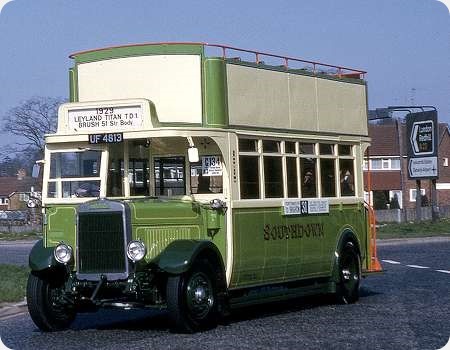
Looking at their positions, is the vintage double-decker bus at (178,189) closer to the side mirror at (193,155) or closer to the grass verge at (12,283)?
the side mirror at (193,155)

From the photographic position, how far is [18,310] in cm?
1750

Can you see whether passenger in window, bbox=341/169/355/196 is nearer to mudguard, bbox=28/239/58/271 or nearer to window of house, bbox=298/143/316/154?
window of house, bbox=298/143/316/154

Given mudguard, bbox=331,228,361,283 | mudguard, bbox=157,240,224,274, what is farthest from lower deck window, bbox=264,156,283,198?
mudguard, bbox=331,228,361,283

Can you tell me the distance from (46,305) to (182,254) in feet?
6.40

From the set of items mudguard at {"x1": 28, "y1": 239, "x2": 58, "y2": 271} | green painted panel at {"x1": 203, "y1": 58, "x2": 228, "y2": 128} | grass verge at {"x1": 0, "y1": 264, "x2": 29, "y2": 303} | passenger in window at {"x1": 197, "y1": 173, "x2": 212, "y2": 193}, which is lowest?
grass verge at {"x1": 0, "y1": 264, "x2": 29, "y2": 303}

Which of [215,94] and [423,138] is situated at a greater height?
[423,138]

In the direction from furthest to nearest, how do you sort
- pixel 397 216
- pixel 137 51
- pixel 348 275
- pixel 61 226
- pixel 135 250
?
1. pixel 397 216
2. pixel 348 275
3. pixel 137 51
4. pixel 61 226
5. pixel 135 250

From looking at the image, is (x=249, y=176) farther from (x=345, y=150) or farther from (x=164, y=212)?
(x=345, y=150)

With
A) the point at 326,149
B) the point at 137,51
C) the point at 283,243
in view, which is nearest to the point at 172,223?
the point at 283,243

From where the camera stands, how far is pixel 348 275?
1747 centimetres

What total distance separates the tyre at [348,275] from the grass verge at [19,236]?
3916cm

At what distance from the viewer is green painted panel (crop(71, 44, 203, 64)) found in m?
14.4

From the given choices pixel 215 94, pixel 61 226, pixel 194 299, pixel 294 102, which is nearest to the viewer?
pixel 194 299

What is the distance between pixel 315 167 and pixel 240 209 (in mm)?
2523
